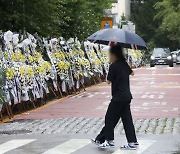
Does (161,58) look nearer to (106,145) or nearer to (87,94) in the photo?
(87,94)

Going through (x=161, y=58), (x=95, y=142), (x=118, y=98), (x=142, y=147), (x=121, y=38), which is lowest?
(x=142, y=147)

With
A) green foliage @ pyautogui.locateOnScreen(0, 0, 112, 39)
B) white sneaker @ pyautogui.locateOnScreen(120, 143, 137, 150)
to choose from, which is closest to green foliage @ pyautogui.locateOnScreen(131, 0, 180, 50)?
green foliage @ pyautogui.locateOnScreen(0, 0, 112, 39)

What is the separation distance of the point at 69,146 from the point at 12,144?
1.11 meters

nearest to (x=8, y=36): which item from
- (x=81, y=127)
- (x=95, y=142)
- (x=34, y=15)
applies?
(x=81, y=127)

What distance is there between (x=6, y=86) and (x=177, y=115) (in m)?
4.29

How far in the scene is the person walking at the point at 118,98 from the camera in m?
9.46

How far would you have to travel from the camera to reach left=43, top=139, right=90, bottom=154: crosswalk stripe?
30.5ft

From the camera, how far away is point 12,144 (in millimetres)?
10102

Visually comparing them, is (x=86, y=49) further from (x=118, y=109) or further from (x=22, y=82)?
(x=118, y=109)

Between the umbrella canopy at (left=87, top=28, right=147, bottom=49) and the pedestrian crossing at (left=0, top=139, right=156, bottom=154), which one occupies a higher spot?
the umbrella canopy at (left=87, top=28, right=147, bottom=49)

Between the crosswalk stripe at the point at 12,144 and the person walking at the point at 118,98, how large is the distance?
1484 mm

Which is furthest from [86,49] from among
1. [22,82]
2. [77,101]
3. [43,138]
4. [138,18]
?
[138,18]

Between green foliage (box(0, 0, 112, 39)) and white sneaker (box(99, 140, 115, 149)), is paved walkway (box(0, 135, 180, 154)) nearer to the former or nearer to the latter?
white sneaker (box(99, 140, 115, 149))

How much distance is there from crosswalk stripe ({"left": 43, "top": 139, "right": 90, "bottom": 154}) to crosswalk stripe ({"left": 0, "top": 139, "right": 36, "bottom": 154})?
75 centimetres
